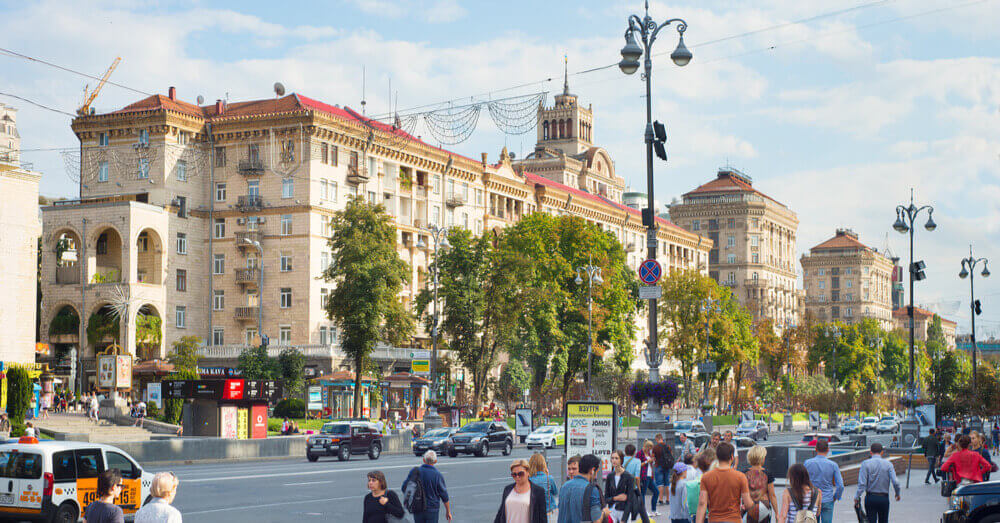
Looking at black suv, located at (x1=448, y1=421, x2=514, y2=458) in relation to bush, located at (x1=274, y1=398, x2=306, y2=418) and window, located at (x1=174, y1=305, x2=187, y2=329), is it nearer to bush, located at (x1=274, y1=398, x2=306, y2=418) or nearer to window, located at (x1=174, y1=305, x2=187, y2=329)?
bush, located at (x1=274, y1=398, x2=306, y2=418)

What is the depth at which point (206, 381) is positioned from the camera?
46812 millimetres

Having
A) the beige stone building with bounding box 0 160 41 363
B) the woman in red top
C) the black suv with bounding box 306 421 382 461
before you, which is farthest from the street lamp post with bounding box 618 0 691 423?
the beige stone building with bounding box 0 160 41 363

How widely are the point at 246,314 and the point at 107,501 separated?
2625 inches

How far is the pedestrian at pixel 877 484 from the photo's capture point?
16625mm

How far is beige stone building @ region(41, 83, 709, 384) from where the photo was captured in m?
73.4

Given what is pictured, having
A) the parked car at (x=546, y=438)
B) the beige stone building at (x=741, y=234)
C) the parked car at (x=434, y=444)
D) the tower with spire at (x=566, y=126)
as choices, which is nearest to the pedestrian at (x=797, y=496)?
the parked car at (x=434, y=444)

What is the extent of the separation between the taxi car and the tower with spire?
11894 centimetres

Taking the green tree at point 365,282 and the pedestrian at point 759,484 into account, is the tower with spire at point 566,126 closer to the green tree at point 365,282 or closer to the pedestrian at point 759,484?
the green tree at point 365,282

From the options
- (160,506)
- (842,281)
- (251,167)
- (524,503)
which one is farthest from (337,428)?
(842,281)

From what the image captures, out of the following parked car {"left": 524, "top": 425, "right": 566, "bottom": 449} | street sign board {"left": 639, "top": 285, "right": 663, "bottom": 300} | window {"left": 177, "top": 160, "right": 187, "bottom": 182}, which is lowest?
parked car {"left": 524, "top": 425, "right": 566, "bottom": 449}

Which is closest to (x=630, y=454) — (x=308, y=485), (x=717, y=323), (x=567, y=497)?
(x=567, y=497)

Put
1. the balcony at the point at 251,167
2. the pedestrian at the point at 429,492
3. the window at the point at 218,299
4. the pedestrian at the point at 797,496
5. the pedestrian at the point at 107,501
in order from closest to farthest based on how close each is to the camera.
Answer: the pedestrian at the point at 107,501 → the pedestrian at the point at 797,496 → the pedestrian at the point at 429,492 → the balcony at the point at 251,167 → the window at the point at 218,299

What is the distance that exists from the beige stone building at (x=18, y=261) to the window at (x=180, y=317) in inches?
403

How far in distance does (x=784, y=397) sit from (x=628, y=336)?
43512 millimetres
